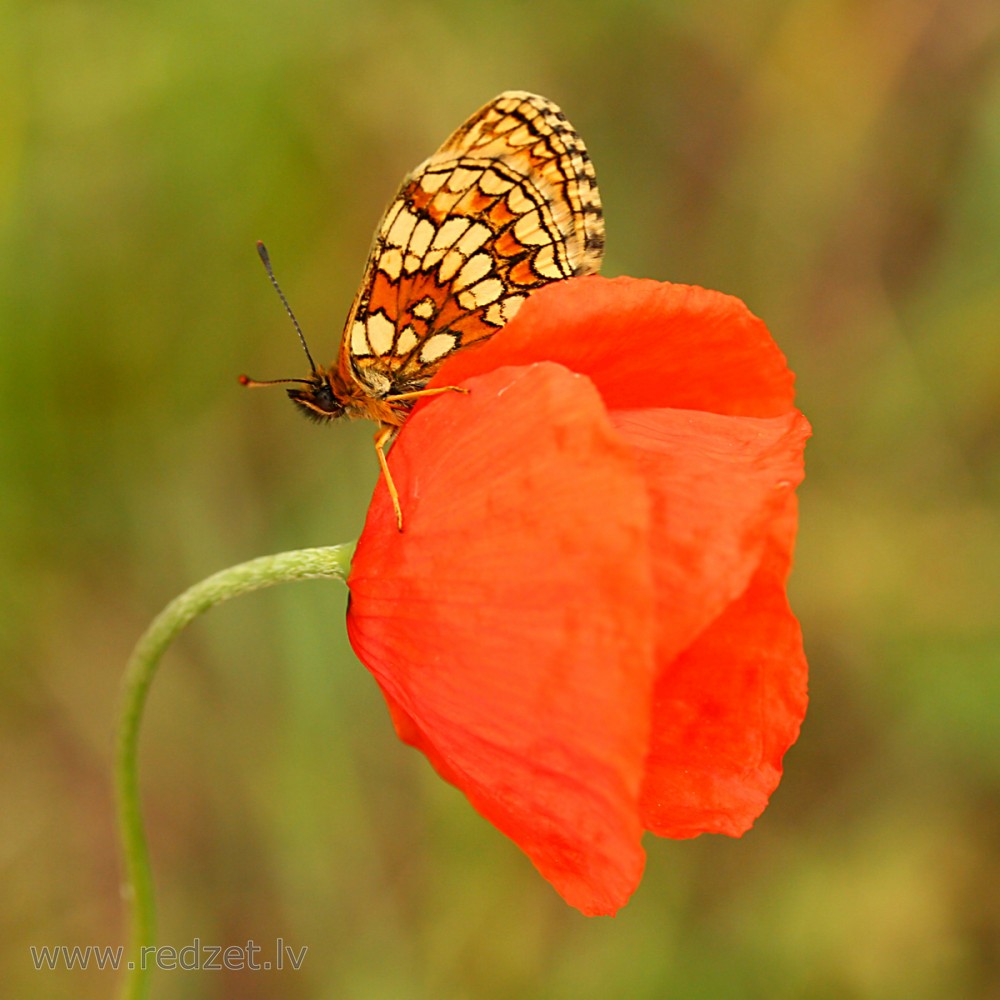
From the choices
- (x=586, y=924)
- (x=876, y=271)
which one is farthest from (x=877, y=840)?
(x=876, y=271)

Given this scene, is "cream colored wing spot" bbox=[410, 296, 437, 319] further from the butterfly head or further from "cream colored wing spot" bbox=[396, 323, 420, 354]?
the butterfly head

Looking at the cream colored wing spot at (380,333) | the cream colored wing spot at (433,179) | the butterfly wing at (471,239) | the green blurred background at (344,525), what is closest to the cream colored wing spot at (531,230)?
the butterfly wing at (471,239)

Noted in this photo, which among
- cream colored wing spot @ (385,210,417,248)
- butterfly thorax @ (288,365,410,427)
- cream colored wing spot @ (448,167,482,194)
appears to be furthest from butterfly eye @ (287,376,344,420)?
cream colored wing spot @ (448,167,482,194)

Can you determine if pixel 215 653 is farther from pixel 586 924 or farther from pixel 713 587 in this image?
pixel 713 587

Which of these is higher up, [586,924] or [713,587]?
[713,587]

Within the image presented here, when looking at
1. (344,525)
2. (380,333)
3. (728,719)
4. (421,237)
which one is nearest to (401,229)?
(421,237)

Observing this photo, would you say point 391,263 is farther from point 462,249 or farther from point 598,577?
point 598,577

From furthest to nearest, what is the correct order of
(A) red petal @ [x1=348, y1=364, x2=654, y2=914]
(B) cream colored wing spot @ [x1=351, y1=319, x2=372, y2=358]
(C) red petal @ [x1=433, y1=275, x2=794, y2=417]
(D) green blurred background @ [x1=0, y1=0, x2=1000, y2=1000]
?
(D) green blurred background @ [x1=0, y1=0, x2=1000, y2=1000], (B) cream colored wing spot @ [x1=351, y1=319, x2=372, y2=358], (C) red petal @ [x1=433, y1=275, x2=794, y2=417], (A) red petal @ [x1=348, y1=364, x2=654, y2=914]
